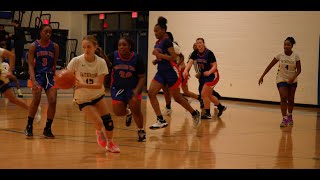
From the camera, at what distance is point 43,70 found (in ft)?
29.3

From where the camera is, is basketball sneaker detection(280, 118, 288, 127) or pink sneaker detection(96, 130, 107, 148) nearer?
pink sneaker detection(96, 130, 107, 148)

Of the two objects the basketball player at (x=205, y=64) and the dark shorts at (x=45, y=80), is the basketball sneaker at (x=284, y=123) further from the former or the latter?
the dark shorts at (x=45, y=80)

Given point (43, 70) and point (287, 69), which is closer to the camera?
point (43, 70)

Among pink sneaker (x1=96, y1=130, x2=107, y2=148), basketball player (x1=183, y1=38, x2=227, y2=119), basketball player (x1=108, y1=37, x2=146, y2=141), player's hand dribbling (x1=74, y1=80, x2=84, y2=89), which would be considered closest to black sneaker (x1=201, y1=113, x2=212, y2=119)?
basketball player (x1=183, y1=38, x2=227, y2=119)

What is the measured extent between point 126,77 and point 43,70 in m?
1.48

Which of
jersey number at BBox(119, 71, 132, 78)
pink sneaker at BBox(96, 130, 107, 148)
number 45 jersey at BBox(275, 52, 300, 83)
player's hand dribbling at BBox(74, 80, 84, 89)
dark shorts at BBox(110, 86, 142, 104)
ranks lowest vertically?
pink sneaker at BBox(96, 130, 107, 148)

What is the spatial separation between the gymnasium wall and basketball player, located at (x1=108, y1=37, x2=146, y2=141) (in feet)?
28.9

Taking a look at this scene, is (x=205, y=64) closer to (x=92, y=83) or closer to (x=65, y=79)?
(x=92, y=83)

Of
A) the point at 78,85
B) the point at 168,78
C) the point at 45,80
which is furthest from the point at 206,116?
the point at 78,85

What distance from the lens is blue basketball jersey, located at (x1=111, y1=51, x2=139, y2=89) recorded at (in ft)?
27.3

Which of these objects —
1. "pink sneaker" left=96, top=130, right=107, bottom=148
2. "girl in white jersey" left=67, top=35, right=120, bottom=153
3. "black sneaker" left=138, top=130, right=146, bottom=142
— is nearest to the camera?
"girl in white jersey" left=67, top=35, right=120, bottom=153

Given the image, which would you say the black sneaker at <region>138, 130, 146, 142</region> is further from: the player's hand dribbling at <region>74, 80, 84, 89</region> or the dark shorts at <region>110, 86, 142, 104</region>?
the player's hand dribbling at <region>74, 80, 84, 89</region>

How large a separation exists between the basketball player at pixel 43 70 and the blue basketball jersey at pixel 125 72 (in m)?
1.12
